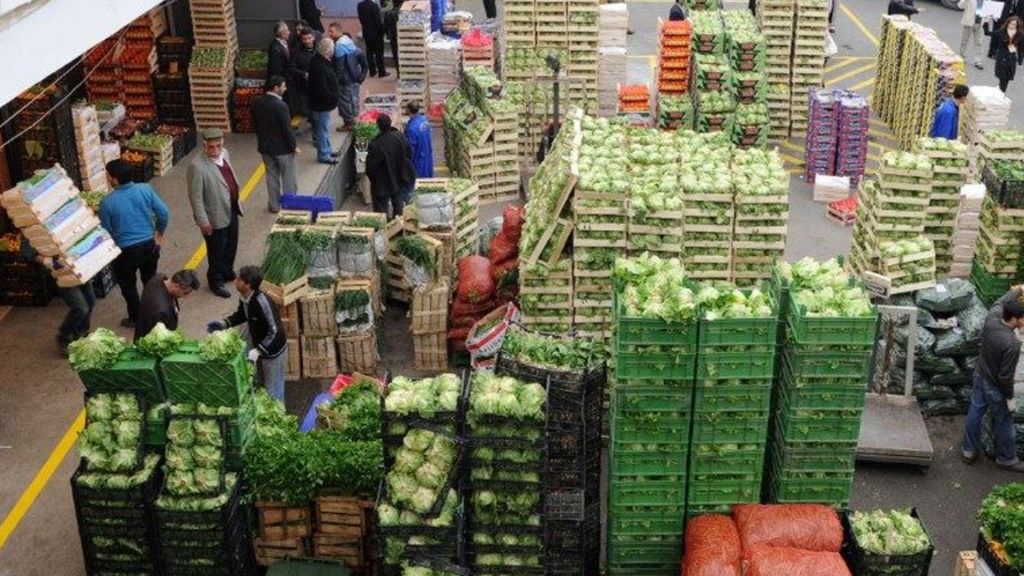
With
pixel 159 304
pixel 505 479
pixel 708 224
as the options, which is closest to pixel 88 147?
pixel 159 304

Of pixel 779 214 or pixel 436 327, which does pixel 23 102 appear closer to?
pixel 436 327

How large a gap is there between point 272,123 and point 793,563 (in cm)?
1000

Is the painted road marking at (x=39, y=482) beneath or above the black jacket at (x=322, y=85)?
beneath

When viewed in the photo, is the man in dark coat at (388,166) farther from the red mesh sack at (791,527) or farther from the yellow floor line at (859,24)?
the yellow floor line at (859,24)

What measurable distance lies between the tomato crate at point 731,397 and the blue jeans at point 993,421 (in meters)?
3.60

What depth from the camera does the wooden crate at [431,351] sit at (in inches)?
548

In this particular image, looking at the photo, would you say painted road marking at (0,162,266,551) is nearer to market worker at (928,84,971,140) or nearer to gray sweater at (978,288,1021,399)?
gray sweater at (978,288,1021,399)

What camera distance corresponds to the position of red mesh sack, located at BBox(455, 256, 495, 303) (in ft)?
46.0

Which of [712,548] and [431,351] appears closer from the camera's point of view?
[712,548]

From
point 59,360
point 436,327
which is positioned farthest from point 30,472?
point 436,327

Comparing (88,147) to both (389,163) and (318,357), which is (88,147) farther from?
(318,357)

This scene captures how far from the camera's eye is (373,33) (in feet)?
81.6

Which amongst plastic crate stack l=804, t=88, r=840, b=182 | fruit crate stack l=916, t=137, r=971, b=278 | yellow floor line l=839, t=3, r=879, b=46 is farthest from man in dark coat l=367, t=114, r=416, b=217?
yellow floor line l=839, t=3, r=879, b=46

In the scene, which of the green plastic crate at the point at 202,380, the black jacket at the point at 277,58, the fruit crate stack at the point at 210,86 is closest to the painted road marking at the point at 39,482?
the green plastic crate at the point at 202,380
